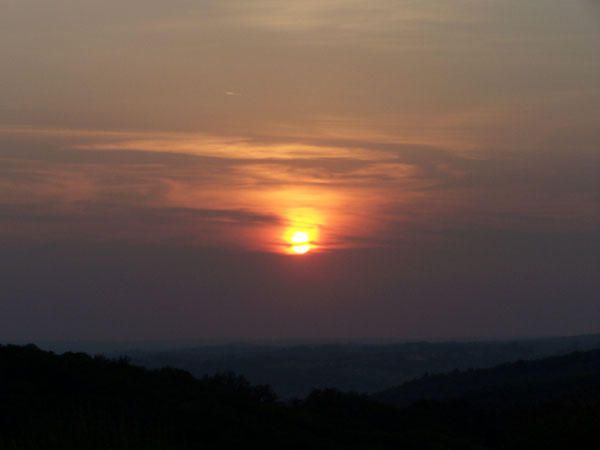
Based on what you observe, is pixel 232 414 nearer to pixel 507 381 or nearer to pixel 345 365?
pixel 507 381

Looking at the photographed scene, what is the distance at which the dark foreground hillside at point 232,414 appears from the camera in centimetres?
2091

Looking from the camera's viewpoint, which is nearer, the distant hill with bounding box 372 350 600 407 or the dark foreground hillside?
the dark foreground hillside

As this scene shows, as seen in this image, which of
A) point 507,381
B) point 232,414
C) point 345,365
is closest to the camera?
point 232,414

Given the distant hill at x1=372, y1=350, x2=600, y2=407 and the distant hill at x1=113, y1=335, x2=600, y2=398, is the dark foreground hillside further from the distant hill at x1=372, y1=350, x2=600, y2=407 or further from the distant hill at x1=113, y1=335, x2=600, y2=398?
the distant hill at x1=113, y1=335, x2=600, y2=398

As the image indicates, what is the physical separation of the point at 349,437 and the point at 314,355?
87007 mm

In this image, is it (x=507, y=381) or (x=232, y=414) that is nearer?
(x=232, y=414)

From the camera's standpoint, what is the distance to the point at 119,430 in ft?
53.4

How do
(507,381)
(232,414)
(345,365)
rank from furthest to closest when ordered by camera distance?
(345,365)
(507,381)
(232,414)

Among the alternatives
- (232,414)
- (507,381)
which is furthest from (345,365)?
(232,414)

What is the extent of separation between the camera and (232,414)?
82.2ft

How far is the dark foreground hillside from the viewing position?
20906mm

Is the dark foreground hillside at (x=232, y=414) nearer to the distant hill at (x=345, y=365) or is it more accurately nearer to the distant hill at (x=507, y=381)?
the distant hill at (x=507, y=381)

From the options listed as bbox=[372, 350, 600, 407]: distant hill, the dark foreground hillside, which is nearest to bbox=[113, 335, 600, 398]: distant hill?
bbox=[372, 350, 600, 407]: distant hill

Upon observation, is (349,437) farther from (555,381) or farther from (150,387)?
(555,381)
